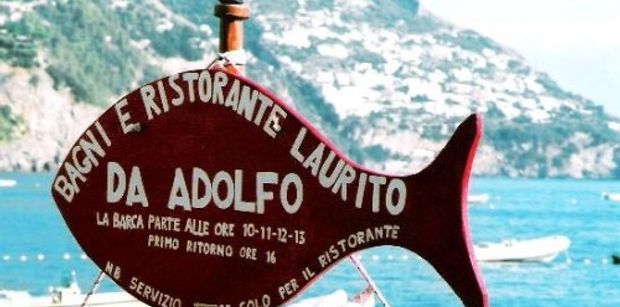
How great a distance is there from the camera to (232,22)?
602cm

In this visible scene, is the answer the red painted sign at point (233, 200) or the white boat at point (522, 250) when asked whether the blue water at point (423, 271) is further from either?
the red painted sign at point (233, 200)

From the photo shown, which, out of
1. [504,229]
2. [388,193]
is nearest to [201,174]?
[388,193]

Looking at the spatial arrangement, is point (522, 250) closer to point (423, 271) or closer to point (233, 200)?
point (423, 271)

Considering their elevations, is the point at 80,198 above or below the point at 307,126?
below

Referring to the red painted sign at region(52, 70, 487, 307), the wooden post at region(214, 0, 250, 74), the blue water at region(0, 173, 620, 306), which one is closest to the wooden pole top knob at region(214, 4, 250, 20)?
the wooden post at region(214, 0, 250, 74)

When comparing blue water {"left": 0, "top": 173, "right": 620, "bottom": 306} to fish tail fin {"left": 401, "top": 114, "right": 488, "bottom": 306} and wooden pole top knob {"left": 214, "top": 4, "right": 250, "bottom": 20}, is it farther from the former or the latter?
fish tail fin {"left": 401, "top": 114, "right": 488, "bottom": 306}

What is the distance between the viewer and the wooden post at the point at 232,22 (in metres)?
5.99

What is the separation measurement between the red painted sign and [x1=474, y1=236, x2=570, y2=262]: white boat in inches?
3230

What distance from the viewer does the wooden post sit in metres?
5.99

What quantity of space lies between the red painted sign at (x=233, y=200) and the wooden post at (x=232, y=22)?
253mm

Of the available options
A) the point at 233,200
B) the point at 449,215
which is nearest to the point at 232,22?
the point at 233,200

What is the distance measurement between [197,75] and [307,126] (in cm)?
61

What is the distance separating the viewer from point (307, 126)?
545 cm

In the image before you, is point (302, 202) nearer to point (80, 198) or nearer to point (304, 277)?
point (304, 277)
